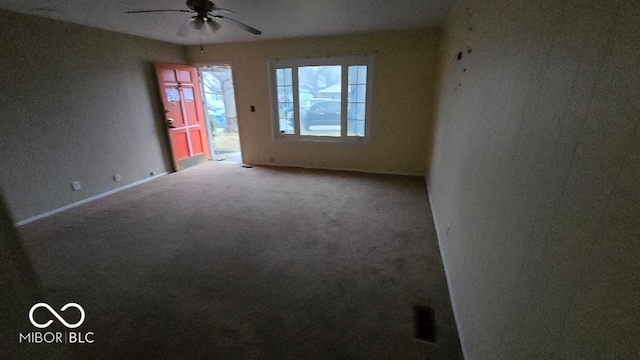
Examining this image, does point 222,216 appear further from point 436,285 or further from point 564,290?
point 564,290

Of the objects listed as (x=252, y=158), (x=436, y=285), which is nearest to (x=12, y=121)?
(x=252, y=158)

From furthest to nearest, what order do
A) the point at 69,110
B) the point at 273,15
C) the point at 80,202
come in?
the point at 80,202 < the point at 69,110 < the point at 273,15

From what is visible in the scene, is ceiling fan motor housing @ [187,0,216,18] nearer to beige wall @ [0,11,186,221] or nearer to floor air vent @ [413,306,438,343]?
beige wall @ [0,11,186,221]

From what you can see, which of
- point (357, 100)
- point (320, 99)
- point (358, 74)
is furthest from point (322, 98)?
point (358, 74)

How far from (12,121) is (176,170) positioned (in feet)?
7.28

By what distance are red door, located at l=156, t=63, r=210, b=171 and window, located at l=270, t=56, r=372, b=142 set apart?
5.40ft

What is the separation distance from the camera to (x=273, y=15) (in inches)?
121

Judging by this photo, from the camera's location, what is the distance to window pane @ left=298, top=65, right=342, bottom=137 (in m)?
4.53

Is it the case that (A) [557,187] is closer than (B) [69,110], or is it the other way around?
(A) [557,187]

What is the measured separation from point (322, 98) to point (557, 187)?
425 centimetres

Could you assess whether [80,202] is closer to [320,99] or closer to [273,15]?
[273,15]

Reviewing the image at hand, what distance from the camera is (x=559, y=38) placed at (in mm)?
804

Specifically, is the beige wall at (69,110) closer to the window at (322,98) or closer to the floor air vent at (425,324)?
the window at (322,98)

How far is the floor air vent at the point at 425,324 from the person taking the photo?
1.57 meters
